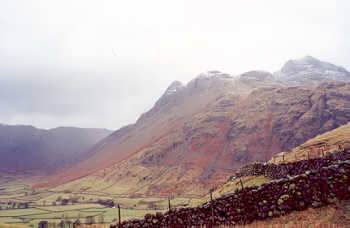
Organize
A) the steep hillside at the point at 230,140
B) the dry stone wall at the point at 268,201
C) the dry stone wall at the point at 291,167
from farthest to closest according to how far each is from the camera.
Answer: the steep hillside at the point at 230,140, the dry stone wall at the point at 291,167, the dry stone wall at the point at 268,201

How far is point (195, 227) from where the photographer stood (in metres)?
21.6

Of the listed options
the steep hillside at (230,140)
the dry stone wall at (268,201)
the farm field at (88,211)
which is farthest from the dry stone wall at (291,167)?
the steep hillside at (230,140)

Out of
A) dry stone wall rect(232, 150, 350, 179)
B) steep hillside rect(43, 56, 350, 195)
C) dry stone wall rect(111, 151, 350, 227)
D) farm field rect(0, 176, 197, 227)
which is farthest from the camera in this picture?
steep hillside rect(43, 56, 350, 195)

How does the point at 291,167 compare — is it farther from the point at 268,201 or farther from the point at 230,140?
the point at 230,140

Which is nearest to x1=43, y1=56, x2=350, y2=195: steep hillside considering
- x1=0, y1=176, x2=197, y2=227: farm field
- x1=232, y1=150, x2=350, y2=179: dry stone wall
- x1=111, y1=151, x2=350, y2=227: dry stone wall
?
x1=0, y1=176, x2=197, y2=227: farm field

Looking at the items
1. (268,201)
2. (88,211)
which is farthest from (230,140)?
(268,201)

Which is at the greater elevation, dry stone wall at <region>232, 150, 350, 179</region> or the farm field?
dry stone wall at <region>232, 150, 350, 179</region>

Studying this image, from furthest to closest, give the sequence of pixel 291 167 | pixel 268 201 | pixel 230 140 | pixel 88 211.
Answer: pixel 230 140, pixel 88 211, pixel 291 167, pixel 268 201

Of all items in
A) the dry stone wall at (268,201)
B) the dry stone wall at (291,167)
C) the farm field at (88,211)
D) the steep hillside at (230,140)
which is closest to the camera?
the dry stone wall at (268,201)

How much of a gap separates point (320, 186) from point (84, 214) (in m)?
99.6

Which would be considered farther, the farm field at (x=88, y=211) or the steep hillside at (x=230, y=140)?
Answer: the steep hillside at (x=230, y=140)

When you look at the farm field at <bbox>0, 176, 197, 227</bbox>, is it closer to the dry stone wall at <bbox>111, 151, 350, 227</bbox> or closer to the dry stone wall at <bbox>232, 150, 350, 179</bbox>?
the dry stone wall at <bbox>232, 150, 350, 179</bbox>

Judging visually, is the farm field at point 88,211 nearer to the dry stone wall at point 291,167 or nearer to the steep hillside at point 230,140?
the steep hillside at point 230,140

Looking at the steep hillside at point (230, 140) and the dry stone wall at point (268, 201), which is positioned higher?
the steep hillside at point (230, 140)
